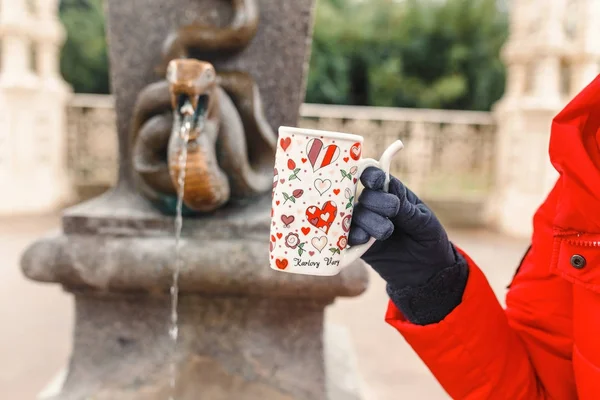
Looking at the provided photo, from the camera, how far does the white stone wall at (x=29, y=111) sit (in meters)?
4.07

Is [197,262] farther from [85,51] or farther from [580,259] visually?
[85,51]

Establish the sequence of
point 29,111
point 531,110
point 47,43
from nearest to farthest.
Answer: point 531,110
point 29,111
point 47,43

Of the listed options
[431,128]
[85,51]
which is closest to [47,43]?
[85,51]

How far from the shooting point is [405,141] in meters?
4.67

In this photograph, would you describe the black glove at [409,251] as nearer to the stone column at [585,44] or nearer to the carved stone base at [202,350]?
the carved stone base at [202,350]

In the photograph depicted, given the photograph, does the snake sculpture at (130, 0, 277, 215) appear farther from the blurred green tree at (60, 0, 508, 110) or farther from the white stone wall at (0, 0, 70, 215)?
the blurred green tree at (60, 0, 508, 110)

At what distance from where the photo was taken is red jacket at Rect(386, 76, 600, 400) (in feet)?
→ 2.12

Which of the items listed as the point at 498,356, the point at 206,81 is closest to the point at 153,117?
the point at 206,81

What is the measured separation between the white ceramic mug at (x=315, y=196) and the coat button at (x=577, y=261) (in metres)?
0.25

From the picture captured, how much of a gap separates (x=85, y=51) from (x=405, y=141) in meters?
4.30

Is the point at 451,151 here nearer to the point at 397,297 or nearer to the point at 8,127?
the point at 8,127

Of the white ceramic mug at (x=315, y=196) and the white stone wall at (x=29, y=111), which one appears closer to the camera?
the white ceramic mug at (x=315, y=196)

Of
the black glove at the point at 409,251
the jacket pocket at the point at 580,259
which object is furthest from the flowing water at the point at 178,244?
the jacket pocket at the point at 580,259

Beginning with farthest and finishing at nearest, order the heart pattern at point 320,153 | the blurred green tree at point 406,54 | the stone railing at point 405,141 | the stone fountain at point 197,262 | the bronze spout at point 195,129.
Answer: the blurred green tree at point 406,54 < the stone railing at point 405,141 < the stone fountain at point 197,262 < the bronze spout at point 195,129 < the heart pattern at point 320,153
